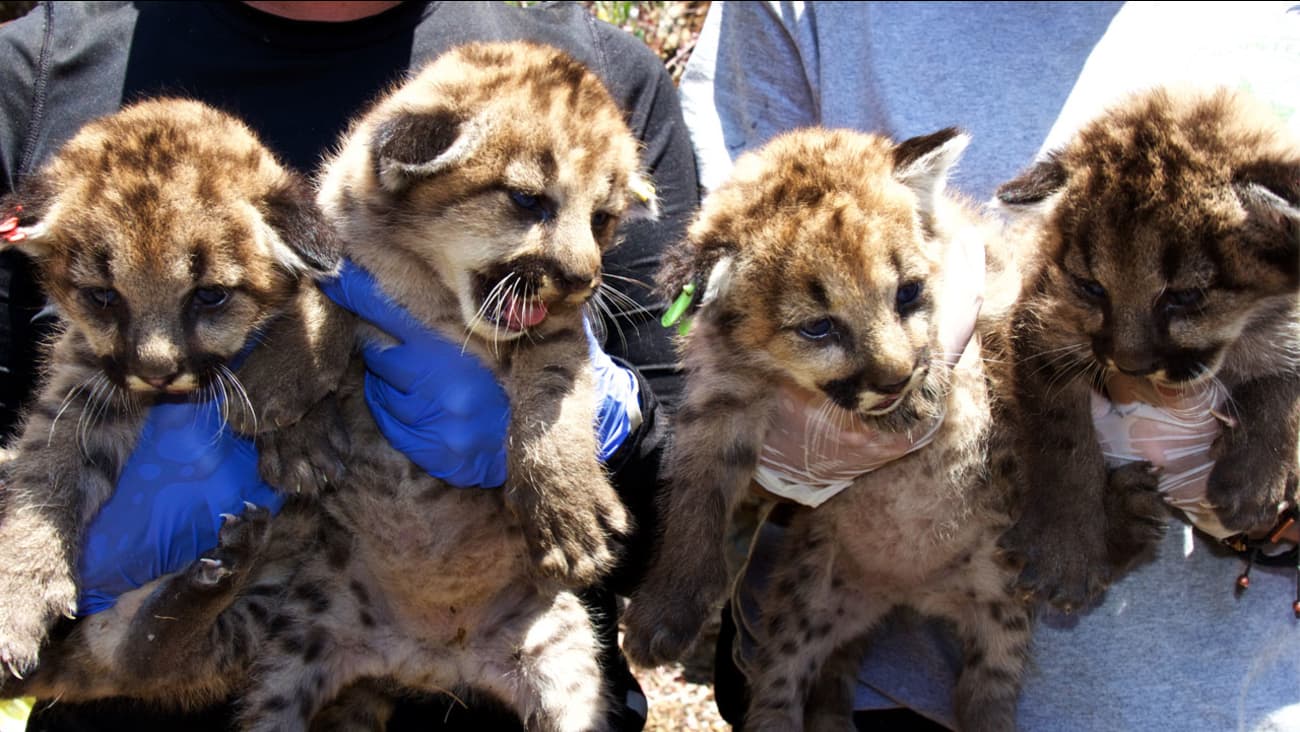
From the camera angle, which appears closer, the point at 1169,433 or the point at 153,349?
the point at 153,349

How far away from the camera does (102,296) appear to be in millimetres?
3615

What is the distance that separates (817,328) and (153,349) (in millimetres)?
2165

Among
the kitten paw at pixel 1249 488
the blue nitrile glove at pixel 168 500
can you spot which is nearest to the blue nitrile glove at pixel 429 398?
the blue nitrile glove at pixel 168 500

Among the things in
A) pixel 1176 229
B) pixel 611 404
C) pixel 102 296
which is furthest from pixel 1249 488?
pixel 102 296

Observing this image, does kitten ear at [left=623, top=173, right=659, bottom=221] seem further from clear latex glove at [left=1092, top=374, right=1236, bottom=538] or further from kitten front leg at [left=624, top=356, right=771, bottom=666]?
clear latex glove at [left=1092, top=374, right=1236, bottom=538]

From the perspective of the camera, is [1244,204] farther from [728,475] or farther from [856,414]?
[728,475]

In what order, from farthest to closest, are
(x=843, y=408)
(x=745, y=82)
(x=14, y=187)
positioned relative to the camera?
(x=745, y=82) → (x=14, y=187) → (x=843, y=408)

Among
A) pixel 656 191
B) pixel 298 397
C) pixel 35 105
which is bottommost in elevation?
pixel 298 397

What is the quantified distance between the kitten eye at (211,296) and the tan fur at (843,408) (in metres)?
1.50

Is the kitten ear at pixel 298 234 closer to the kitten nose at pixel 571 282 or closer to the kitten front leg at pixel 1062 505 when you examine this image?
the kitten nose at pixel 571 282

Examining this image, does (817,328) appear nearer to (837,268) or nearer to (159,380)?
(837,268)

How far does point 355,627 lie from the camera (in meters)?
4.11

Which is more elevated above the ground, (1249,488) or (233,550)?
(1249,488)

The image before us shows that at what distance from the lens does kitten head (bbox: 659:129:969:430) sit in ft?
12.4
